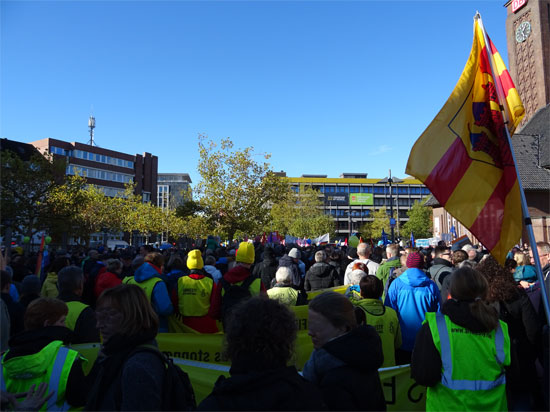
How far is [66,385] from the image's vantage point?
2793 mm

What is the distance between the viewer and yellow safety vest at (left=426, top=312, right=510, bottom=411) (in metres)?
2.89

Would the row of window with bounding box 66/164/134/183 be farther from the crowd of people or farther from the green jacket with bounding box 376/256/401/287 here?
the crowd of people

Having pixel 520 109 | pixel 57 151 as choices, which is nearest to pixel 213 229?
pixel 520 109

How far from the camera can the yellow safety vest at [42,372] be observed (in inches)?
107

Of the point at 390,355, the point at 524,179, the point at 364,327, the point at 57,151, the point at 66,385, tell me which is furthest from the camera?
the point at 57,151

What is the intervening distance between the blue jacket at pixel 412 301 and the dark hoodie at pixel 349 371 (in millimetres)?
2788

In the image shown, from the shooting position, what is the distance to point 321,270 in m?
8.60

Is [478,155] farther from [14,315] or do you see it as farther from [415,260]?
[14,315]

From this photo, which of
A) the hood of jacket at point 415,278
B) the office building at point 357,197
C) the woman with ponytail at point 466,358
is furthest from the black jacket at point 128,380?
the office building at point 357,197

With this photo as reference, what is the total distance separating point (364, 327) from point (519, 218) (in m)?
2.38

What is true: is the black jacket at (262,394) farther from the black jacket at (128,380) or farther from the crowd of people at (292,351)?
the black jacket at (128,380)

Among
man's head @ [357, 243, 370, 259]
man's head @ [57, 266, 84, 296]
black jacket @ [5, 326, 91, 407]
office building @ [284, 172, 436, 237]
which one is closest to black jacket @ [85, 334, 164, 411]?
black jacket @ [5, 326, 91, 407]

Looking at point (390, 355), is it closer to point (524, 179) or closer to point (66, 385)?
point (66, 385)

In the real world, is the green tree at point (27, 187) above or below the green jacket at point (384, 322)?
above
